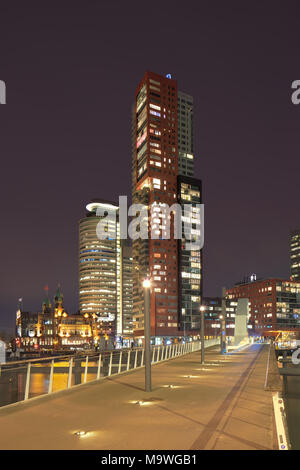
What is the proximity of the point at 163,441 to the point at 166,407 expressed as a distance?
4458 mm

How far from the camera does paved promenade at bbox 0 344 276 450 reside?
9.20 m

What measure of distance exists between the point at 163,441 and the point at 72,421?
3.23 m

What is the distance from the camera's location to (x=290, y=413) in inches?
1112

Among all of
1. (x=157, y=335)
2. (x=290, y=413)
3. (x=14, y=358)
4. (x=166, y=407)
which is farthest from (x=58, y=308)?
(x=166, y=407)

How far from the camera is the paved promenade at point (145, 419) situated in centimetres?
920

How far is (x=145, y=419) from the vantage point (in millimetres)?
11656

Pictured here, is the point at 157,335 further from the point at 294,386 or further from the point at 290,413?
the point at 290,413

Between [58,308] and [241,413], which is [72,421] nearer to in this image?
[241,413]
